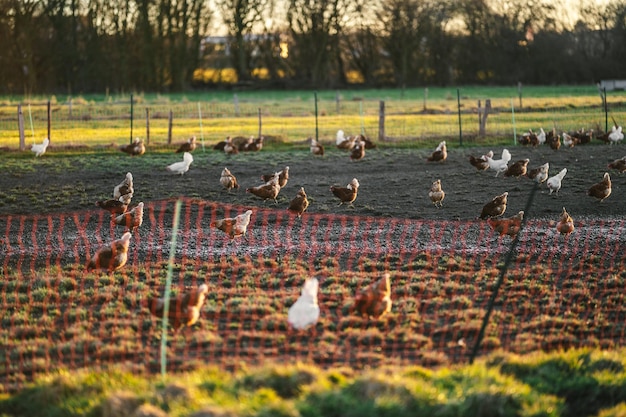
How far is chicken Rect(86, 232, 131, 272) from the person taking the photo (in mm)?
8531

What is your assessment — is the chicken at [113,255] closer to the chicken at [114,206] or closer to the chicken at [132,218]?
the chicken at [132,218]

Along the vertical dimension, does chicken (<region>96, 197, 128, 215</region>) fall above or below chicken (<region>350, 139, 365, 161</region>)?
below

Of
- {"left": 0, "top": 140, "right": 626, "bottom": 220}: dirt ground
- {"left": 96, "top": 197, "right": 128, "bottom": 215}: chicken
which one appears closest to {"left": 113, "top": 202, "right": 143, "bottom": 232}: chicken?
{"left": 96, "top": 197, "right": 128, "bottom": 215}: chicken

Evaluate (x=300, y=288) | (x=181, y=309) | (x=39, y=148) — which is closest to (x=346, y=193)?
(x=300, y=288)

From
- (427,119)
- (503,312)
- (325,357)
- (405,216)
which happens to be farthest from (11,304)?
(427,119)

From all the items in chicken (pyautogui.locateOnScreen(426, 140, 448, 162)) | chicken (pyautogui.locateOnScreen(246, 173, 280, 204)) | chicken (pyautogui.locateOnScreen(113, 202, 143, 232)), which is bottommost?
chicken (pyautogui.locateOnScreen(113, 202, 143, 232))

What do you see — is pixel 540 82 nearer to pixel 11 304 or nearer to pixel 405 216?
pixel 405 216

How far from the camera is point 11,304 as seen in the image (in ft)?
25.3

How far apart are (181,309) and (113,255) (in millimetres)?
2188

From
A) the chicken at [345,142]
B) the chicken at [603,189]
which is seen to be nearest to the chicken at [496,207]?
the chicken at [603,189]

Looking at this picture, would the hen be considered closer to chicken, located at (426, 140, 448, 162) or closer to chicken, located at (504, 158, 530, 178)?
chicken, located at (426, 140, 448, 162)

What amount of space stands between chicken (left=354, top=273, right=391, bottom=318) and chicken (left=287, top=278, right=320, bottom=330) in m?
0.49

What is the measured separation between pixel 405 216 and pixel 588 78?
151ft

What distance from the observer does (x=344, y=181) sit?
635 inches
